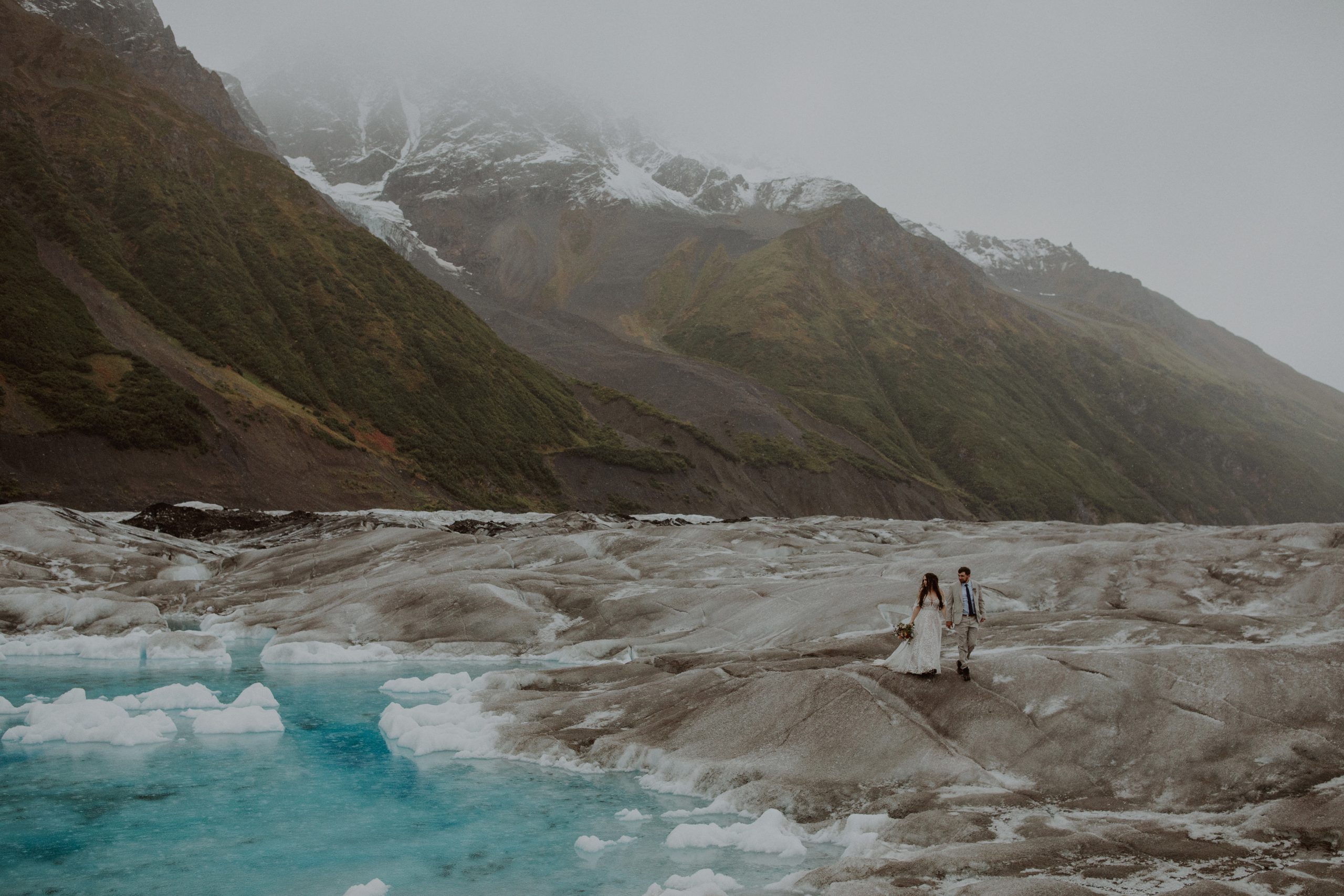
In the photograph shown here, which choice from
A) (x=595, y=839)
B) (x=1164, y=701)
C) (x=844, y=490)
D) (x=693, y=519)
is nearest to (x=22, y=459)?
(x=693, y=519)

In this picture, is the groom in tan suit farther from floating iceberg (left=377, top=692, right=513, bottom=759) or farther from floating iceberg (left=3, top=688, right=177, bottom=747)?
floating iceberg (left=3, top=688, right=177, bottom=747)

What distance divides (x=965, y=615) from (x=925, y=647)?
45.5 inches

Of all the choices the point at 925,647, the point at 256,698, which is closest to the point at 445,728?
the point at 256,698

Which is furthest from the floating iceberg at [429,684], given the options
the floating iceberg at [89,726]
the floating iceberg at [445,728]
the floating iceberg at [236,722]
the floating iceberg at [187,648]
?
the floating iceberg at [187,648]

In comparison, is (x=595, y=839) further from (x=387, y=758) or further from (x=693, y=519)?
(x=693, y=519)

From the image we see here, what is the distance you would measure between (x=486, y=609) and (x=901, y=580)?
16.4 metres

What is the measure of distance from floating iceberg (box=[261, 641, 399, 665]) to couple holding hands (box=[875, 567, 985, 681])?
21745mm

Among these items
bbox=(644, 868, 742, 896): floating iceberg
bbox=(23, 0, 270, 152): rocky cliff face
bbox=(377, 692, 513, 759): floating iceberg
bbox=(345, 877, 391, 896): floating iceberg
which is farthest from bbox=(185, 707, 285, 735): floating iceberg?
bbox=(23, 0, 270, 152): rocky cliff face

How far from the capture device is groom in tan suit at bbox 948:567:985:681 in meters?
21.2

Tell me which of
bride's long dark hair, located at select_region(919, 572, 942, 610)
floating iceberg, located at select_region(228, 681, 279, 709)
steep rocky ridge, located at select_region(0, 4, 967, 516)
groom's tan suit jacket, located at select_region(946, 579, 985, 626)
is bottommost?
floating iceberg, located at select_region(228, 681, 279, 709)

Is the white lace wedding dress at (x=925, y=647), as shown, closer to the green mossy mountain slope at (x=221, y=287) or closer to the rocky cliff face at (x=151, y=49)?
the green mossy mountain slope at (x=221, y=287)

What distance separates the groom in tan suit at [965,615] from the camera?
834 inches

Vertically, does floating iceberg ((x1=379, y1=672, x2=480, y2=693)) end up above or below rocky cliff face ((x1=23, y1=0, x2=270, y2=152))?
below

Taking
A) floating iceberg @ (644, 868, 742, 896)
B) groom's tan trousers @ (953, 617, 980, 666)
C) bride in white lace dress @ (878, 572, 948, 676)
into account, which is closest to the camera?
floating iceberg @ (644, 868, 742, 896)
